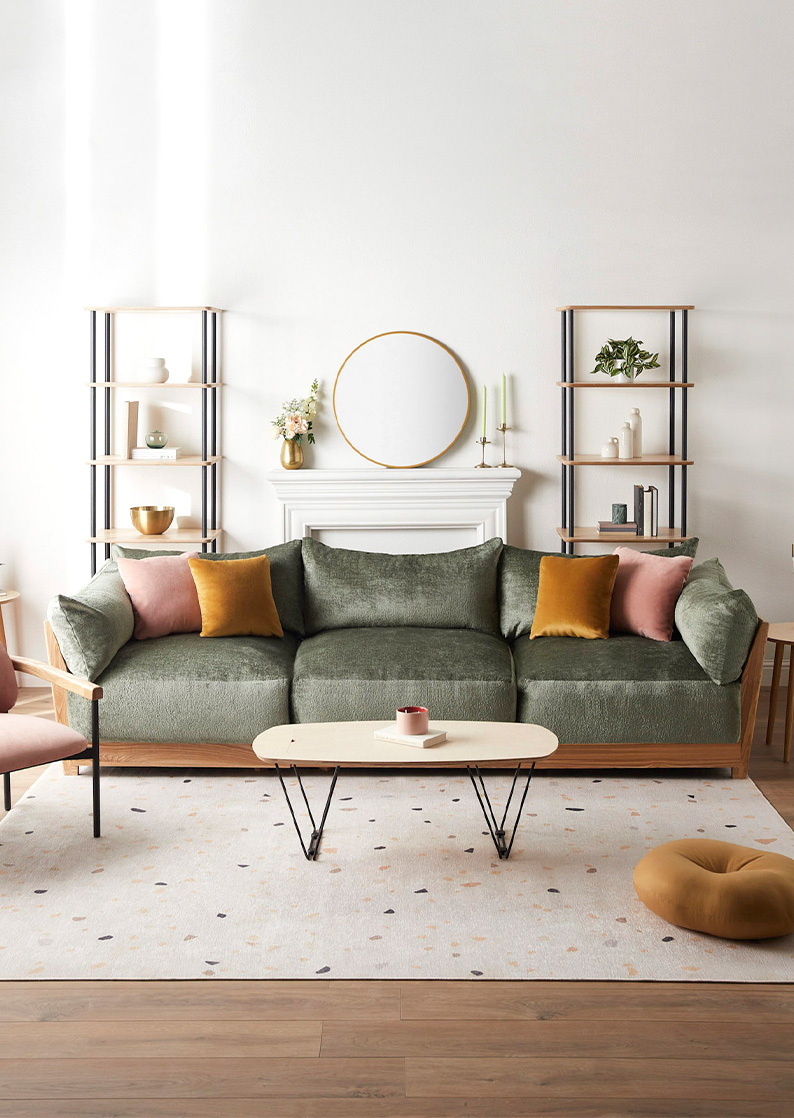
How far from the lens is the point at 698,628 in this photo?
4.19m

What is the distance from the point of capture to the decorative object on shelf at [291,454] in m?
5.39

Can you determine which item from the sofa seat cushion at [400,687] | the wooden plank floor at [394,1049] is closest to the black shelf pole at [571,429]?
the sofa seat cushion at [400,687]

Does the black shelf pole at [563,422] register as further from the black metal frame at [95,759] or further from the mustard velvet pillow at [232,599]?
the black metal frame at [95,759]

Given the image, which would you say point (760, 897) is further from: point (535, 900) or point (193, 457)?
point (193, 457)

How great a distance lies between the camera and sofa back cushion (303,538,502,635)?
486 cm

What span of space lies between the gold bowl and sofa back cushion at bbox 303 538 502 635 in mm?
825

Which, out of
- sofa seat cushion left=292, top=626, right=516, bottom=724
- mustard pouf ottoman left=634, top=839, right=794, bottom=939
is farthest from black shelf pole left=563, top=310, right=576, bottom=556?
mustard pouf ottoman left=634, top=839, right=794, bottom=939

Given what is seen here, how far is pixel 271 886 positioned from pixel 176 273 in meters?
3.45

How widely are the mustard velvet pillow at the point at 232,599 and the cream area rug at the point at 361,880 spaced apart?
671 millimetres

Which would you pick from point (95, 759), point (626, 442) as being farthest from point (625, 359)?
point (95, 759)

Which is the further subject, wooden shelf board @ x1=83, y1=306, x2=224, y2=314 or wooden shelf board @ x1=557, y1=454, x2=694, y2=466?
wooden shelf board @ x1=83, y1=306, x2=224, y2=314

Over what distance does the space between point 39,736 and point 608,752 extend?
215cm

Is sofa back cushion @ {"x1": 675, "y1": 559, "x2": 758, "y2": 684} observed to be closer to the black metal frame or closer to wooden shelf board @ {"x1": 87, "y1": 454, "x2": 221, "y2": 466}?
the black metal frame

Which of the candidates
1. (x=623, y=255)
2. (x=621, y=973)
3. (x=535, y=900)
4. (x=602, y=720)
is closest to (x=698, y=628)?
(x=602, y=720)
